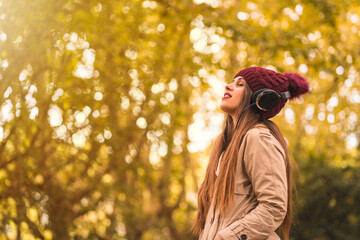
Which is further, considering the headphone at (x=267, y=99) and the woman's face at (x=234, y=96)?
the woman's face at (x=234, y=96)

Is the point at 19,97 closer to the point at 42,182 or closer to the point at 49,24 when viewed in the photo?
the point at 49,24

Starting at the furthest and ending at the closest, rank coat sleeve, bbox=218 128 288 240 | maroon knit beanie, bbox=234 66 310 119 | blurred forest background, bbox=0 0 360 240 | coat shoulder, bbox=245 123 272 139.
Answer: blurred forest background, bbox=0 0 360 240
maroon knit beanie, bbox=234 66 310 119
coat shoulder, bbox=245 123 272 139
coat sleeve, bbox=218 128 288 240

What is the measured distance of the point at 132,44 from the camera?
20.7 ft

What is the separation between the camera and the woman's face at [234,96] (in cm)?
261

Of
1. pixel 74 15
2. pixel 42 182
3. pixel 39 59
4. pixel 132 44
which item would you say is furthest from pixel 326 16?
pixel 42 182

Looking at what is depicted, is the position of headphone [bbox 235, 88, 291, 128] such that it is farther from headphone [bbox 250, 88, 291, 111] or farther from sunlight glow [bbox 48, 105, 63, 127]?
sunlight glow [bbox 48, 105, 63, 127]

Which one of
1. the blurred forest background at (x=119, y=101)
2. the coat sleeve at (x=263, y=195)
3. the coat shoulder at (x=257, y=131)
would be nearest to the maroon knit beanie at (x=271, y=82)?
the coat shoulder at (x=257, y=131)

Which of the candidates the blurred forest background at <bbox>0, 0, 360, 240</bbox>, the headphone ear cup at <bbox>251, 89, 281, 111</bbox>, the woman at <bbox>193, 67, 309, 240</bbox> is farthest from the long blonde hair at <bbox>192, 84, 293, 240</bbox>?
the blurred forest background at <bbox>0, 0, 360, 240</bbox>

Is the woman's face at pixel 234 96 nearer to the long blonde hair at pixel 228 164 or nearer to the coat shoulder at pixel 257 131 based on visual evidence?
the long blonde hair at pixel 228 164

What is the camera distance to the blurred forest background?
4980 mm

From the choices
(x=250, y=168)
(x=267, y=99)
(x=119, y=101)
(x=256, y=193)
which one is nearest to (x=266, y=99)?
(x=267, y=99)

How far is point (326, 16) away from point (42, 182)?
4.02 m

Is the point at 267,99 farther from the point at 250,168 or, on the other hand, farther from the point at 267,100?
the point at 250,168

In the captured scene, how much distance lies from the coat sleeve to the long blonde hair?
0.37 feet
